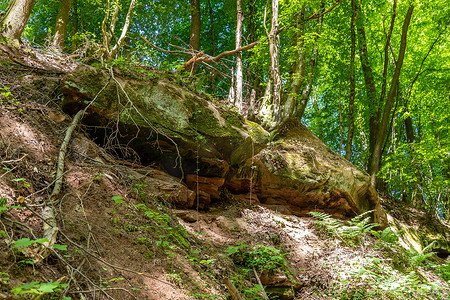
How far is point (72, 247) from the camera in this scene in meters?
2.76

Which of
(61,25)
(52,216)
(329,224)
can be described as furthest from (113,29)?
(329,224)

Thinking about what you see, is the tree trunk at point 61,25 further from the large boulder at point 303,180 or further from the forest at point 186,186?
the large boulder at point 303,180

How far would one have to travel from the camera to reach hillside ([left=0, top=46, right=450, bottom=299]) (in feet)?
9.09

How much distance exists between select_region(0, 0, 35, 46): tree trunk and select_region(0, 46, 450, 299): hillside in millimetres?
460

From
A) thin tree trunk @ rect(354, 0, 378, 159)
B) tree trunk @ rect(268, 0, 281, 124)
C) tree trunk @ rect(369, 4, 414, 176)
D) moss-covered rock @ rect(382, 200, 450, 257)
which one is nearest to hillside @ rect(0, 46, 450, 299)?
tree trunk @ rect(268, 0, 281, 124)

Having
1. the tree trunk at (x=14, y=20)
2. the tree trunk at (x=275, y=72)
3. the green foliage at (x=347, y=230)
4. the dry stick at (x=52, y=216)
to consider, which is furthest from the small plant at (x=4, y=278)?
the tree trunk at (x=275, y=72)

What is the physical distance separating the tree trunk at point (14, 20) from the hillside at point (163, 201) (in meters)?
0.46

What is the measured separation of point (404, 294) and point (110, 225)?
16.6 ft

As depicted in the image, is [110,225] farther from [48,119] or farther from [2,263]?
[48,119]

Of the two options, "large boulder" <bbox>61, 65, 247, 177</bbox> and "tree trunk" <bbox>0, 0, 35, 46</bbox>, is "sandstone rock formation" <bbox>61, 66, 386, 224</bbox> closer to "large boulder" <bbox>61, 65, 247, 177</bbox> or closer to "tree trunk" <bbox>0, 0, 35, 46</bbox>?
"large boulder" <bbox>61, 65, 247, 177</bbox>

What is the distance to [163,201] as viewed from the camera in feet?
17.0

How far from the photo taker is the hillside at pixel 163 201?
2771 mm

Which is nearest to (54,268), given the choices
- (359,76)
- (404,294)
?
(404,294)

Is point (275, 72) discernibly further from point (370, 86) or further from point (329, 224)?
point (370, 86)
